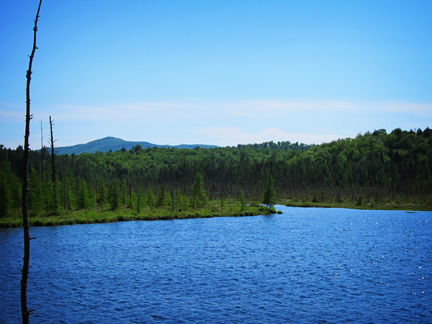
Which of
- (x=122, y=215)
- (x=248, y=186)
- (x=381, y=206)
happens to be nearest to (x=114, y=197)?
(x=122, y=215)

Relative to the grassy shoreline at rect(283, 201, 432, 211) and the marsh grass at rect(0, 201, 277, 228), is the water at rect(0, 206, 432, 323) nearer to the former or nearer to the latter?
the marsh grass at rect(0, 201, 277, 228)

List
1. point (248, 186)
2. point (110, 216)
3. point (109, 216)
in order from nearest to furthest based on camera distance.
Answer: point (109, 216), point (110, 216), point (248, 186)

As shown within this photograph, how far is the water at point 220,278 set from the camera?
2469 cm

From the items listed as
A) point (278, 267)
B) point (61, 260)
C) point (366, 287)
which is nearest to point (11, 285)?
point (61, 260)

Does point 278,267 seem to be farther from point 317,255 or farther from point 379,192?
point 379,192

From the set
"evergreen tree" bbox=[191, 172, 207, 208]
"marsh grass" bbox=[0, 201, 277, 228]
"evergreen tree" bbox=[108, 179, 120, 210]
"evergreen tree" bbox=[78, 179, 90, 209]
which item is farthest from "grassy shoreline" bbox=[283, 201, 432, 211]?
"evergreen tree" bbox=[78, 179, 90, 209]

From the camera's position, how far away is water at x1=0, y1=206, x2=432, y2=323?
24.7 meters

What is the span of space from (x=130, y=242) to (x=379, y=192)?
130687 millimetres

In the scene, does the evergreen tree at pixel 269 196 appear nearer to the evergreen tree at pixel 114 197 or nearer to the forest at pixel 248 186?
the forest at pixel 248 186

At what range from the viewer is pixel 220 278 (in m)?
33.6

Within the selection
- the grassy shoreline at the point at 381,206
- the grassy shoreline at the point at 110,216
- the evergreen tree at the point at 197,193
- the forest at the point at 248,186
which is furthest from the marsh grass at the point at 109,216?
the grassy shoreline at the point at 381,206

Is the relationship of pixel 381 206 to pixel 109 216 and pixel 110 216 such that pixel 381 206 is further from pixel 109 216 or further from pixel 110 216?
pixel 109 216

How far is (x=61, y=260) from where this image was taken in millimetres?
41000

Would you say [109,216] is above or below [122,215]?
above
